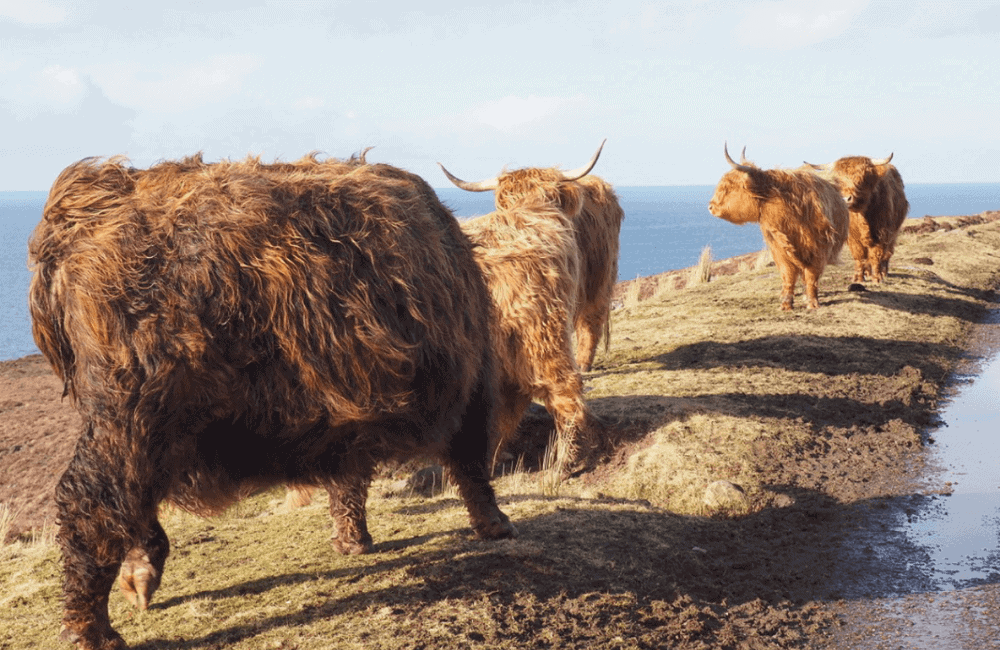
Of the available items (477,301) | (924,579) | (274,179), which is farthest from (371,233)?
(924,579)

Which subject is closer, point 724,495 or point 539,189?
point 724,495

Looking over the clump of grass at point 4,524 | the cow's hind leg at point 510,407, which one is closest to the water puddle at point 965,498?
the cow's hind leg at point 510,407

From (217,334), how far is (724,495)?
3415mm

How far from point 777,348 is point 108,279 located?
7.41m

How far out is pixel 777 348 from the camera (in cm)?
881

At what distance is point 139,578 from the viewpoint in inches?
Answer: 131

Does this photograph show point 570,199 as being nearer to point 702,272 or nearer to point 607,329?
point 607,329

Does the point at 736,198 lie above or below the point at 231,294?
above

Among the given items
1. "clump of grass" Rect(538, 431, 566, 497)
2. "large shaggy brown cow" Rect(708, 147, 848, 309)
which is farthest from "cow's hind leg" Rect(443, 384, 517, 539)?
"large shaggy brown cow" Rect(708, 147, 848, 309)

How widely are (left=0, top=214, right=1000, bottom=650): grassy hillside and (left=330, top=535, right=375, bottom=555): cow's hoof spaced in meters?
0.06

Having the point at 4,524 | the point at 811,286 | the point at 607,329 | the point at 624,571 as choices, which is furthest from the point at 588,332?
the point at 4,524

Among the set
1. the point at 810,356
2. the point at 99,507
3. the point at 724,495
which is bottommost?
the point at 724,495

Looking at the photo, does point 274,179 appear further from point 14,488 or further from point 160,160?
point 14,488

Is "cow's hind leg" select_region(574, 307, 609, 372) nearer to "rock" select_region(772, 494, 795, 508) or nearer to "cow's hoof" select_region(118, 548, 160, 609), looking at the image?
"rock" select_region(772, 494, 795, 508)
